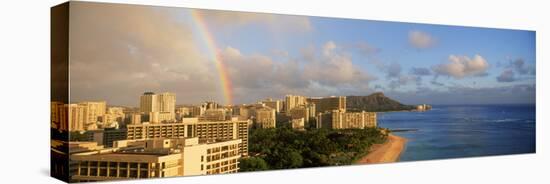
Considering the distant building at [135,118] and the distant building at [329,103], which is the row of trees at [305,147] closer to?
the distant building at [329,103]

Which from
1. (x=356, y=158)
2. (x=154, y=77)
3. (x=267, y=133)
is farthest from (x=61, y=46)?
(x=356, y=158)

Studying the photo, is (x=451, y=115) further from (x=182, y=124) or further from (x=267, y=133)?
(x=182, y=124)

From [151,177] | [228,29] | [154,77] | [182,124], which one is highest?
[228,29]

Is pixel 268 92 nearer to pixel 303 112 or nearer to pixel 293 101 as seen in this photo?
pixel 293 101

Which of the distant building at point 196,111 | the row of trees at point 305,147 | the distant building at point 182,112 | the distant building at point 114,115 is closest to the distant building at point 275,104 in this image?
the row of trees at point 305,147

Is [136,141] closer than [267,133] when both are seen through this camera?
Yes

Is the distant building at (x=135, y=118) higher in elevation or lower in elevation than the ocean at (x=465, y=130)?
higher

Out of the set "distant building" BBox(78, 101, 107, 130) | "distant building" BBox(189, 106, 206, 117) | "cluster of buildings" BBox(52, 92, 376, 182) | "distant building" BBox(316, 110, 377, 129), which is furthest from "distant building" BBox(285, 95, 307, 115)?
"distant building" BBox(78, 101, 107, 130)
